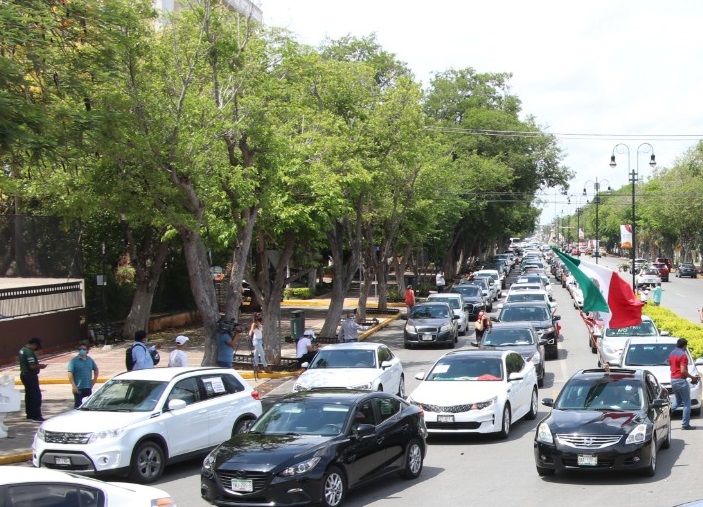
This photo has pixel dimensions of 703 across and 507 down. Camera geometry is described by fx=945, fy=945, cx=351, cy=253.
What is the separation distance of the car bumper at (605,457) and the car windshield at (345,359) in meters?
8.09

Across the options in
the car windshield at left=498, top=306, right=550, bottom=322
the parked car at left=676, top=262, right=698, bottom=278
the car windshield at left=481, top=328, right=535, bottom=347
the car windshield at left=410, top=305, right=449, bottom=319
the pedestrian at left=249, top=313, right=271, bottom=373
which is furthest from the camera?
the parked car at left=676, top=262, right=698, bottom=278

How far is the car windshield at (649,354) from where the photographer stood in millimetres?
20075

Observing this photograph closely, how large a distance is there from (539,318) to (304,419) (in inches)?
773

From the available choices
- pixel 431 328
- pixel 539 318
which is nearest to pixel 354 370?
pixel 539 318

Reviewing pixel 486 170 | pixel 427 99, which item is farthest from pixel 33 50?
pixel 427 99

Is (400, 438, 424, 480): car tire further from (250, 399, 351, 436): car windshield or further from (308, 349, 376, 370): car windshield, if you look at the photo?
(308, 349, 376, 370): car windshield

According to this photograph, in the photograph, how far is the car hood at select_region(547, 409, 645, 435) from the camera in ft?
43.0

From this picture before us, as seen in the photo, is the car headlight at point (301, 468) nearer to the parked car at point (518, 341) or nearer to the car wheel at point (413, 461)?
the car wheel at point (413, 461)

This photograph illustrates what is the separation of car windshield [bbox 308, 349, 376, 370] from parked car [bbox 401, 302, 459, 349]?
12.5 metres

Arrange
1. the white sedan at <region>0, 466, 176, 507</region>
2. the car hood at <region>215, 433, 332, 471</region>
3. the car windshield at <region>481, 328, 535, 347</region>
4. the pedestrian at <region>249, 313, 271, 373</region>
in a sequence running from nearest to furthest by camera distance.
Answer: the white sedan at <region>0, 466, 176, 507</region> → the car hood at <region>215, 433, 332, 471</region> → the car windshield at <region>481, 328, 535, 347</region> → the pedestrian at <region>249, 313, 271, 373</region>

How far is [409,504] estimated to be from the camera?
11.9 metres

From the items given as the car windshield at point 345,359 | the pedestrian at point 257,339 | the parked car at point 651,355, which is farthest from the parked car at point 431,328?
the parked car at point 651,355

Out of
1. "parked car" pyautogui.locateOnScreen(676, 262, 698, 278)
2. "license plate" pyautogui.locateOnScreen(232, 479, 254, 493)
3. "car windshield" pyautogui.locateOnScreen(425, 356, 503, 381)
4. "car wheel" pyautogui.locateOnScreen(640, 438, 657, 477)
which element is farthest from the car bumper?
"parked car" pyautogui.locateOnScreen(676, 262, 698, 278)

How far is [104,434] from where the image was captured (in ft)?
42.4
